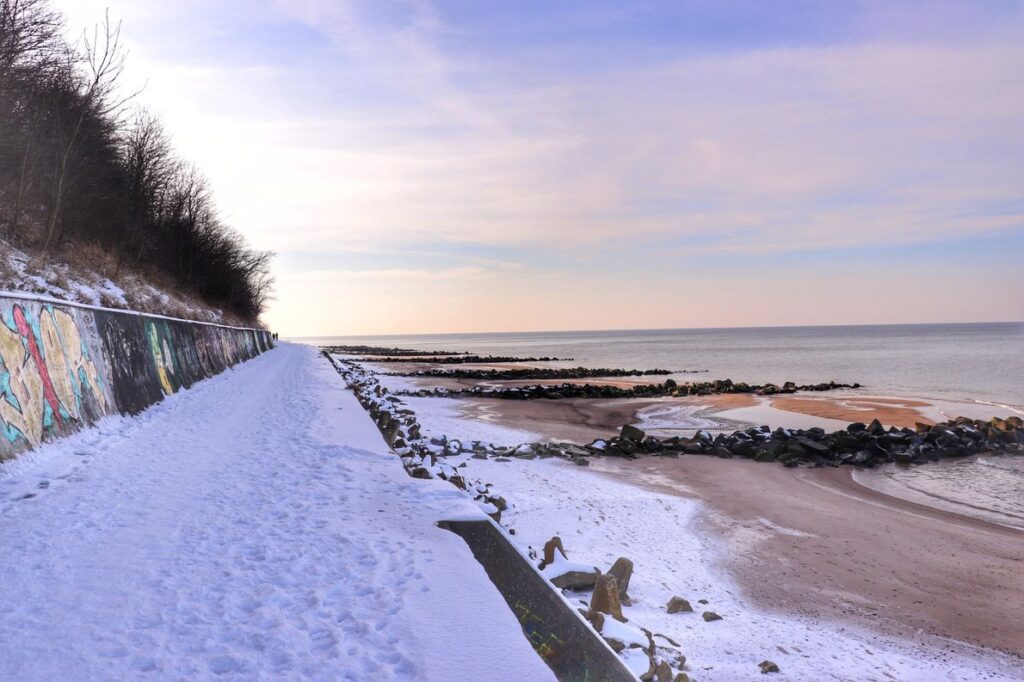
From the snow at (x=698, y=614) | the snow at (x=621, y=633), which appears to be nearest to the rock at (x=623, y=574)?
the snow at (x=698, y=614)

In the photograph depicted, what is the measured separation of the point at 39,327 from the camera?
330 inches

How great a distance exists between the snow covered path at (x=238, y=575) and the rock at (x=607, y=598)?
1043 millimetres

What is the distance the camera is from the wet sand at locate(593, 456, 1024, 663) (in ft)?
20.2

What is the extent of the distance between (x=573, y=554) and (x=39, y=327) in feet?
24.7

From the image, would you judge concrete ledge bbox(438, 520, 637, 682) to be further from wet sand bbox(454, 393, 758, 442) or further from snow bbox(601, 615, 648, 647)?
wet sand bbox(454, 393, 758, 442)

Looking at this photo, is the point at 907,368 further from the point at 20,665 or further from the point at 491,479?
the point at 20,665

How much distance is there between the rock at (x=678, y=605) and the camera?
5.69 m

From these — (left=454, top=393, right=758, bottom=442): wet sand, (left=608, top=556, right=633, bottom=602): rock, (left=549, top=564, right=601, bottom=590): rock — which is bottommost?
(left=454, top=393, right=758, bottom=442): wet sand

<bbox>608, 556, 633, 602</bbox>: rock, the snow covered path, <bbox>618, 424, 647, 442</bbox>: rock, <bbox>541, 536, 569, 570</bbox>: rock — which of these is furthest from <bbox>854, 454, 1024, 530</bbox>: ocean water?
the snow covered path

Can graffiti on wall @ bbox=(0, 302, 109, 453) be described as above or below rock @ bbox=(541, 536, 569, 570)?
above

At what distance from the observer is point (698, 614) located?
574 cm

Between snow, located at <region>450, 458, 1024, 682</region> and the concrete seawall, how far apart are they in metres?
5.82

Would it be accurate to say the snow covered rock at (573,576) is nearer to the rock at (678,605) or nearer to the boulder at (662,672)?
the rock at (678,605)

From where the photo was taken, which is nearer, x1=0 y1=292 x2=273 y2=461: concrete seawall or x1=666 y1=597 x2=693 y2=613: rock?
x1=666 y1=597 x2=693 y2=613: rock
